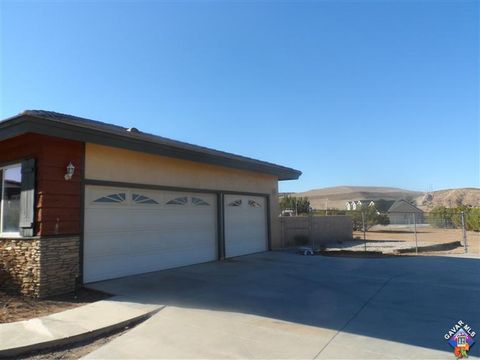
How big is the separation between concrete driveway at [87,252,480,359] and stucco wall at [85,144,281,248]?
2703 mm

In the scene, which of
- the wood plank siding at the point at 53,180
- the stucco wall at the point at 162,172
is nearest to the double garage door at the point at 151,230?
the stucco wall at the point at 162,172

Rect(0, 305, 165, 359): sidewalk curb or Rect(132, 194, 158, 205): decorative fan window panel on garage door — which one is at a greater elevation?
Rect(132, 194, 158, 205): decorative fan window panel on garage door

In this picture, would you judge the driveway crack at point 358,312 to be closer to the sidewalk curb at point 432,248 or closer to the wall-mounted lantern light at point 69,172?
the wall-mounted lantern light at point 69,172

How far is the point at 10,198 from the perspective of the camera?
31.6ft

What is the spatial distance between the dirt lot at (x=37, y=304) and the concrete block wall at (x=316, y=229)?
11.5m

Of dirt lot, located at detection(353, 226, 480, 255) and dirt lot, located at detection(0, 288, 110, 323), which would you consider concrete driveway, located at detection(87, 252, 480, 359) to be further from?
dirt lot, located at detection(353, 226, 480, 255)

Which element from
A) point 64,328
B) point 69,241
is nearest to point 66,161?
point 69,241

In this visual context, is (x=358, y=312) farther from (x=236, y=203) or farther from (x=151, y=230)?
(x=236, y=203)

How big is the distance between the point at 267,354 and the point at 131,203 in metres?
6.91

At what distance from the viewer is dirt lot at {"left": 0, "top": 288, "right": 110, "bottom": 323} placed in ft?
22.8

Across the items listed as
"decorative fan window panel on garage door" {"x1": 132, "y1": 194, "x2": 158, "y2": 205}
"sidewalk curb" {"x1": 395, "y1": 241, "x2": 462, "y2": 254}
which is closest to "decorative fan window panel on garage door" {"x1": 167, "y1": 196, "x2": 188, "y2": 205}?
"decorative fan window panel on garage door" {"x1": 132, "y1": 194, "x2": 158, "y2": 205}

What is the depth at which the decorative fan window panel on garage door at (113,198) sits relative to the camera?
1006cm

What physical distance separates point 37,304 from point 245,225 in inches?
Result: 366

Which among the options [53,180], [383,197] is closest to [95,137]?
[53,180]
